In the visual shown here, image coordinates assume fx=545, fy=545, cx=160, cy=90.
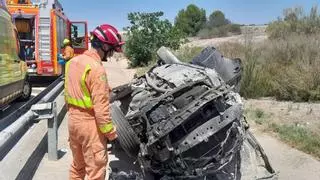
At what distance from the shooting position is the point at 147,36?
31203mm

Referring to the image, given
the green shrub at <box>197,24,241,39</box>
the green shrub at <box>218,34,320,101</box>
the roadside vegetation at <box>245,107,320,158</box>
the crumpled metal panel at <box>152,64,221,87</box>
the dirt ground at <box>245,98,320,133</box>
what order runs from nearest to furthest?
1. the crumpled metal panel at <box>152,64,221,87</box>
2. the roadside vegetation at <box>245,107,320,158</box>
3. the dirt ground at <box>245,98,320,133</box>
4. the green shrub at <box>218,34,320,101</box>
5. the green shrub at <box>197,24,241,39</box>

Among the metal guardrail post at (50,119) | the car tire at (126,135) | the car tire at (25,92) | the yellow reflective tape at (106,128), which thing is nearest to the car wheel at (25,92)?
the car tire at (25,92)

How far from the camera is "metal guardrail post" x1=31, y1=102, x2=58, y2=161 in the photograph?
7.42 m

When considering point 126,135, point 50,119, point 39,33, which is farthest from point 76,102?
point 39,33

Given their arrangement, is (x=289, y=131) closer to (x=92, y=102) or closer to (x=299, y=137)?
(x=299, y=137)

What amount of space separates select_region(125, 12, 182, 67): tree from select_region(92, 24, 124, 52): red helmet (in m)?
24.9

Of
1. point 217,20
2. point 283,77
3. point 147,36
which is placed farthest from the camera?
point 217,20

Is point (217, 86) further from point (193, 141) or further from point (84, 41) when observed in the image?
point (84, 41)

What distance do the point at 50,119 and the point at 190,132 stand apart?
2.53 m

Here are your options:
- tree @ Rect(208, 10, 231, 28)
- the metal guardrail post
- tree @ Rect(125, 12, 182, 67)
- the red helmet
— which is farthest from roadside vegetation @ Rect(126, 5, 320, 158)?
tree @ Rect(208, 10, 231, 28)

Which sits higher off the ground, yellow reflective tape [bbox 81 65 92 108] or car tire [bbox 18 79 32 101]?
yellow reflective tape [bbox 81 65 92 108]

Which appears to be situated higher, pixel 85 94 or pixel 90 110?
pixel 85 94

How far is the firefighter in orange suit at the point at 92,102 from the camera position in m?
4.96

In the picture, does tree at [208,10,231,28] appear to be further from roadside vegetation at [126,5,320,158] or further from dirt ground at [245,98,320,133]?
Answer: dirt ground at [245,98,320,133]
